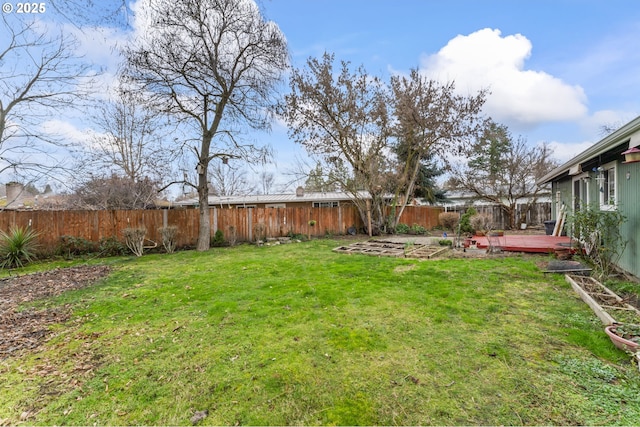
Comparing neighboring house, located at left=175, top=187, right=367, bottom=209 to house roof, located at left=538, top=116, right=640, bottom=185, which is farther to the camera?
neighboring house, located at left=175, top=187, right=367, bottom=209

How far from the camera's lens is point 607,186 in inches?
260

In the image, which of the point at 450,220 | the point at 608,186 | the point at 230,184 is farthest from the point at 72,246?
the point at 230,184

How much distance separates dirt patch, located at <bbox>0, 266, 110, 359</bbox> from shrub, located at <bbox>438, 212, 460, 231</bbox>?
15.0m

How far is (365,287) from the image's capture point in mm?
5297

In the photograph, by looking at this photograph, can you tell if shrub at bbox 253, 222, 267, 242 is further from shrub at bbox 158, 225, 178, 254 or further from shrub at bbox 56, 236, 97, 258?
shrub at bbox 56, 236, 97, 258

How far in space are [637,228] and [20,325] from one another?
9.43 meters

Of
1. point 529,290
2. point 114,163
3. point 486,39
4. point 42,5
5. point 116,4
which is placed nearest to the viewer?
point 116,4

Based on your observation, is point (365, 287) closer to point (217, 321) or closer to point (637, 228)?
point (217, 321)

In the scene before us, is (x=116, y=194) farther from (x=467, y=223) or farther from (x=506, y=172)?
(x=506, y=172)

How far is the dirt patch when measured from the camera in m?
3.43

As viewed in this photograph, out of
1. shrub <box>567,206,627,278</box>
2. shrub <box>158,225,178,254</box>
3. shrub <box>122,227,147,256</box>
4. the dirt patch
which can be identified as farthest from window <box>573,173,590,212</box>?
shrub <box>122,227,147,256</box>

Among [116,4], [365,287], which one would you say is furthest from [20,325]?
[365,287]

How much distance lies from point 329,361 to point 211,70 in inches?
402

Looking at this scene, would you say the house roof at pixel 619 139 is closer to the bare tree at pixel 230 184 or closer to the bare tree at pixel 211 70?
the bare tree at pixel 211 70
